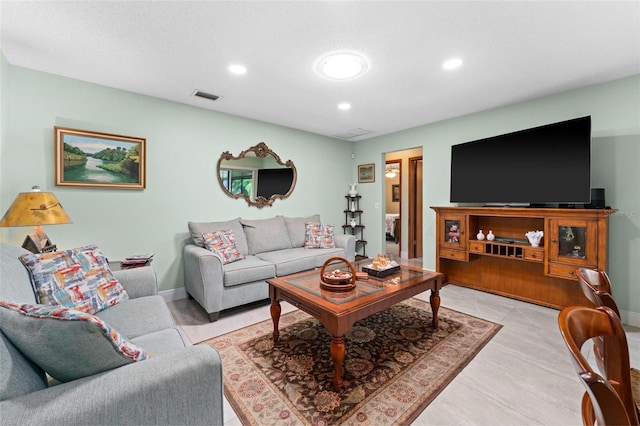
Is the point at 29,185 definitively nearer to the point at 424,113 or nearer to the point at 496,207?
the point at 424,113

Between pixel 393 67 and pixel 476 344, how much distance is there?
2532 millimetres

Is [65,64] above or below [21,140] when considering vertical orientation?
above

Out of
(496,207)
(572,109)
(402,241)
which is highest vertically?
(572,109)

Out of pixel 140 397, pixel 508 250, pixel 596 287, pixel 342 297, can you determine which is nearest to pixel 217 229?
pixel 342 297

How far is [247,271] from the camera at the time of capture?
2.98 metres

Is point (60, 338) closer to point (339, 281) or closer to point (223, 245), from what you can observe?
point (339, 281)

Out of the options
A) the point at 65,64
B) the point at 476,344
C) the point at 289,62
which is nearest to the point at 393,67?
the point at 289,62

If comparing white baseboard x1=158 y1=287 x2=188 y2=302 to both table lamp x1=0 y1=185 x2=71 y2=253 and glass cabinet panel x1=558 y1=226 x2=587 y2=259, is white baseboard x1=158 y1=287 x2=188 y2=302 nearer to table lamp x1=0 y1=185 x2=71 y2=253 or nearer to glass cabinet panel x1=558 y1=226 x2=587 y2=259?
table lamp x1=0 y1=185 x2=71 y2=253

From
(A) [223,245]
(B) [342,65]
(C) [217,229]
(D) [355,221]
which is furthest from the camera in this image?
(D) [355,221]

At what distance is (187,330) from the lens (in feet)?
8.48

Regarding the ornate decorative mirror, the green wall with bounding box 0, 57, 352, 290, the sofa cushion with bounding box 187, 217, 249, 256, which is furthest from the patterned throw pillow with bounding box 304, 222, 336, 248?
the sofa cushion with bounding box 187, 217, 249, 256

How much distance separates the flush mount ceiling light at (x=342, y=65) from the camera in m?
2.33

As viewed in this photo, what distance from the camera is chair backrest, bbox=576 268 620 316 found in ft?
3.31

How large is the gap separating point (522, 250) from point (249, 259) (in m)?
3.20
